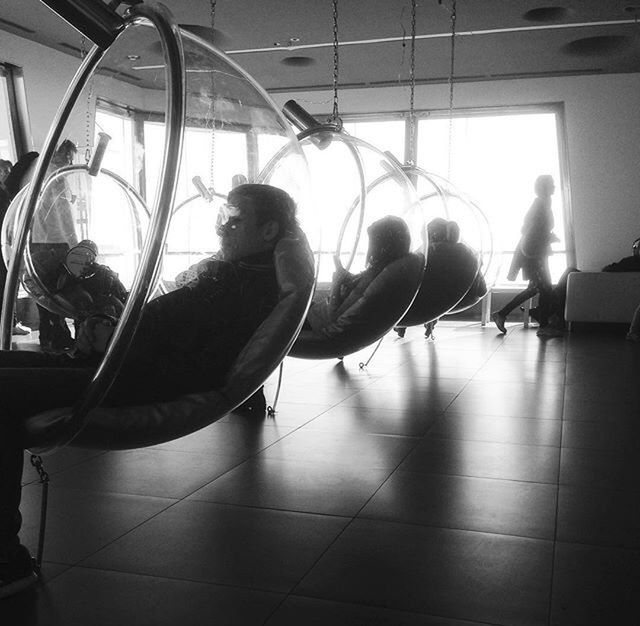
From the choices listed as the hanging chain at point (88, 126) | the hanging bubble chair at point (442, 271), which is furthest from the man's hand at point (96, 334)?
the hanging bubble chair at point (442, 271)

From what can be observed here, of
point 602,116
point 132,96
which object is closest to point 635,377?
point 132,96

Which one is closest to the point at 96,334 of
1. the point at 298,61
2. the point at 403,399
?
the point at 403,399

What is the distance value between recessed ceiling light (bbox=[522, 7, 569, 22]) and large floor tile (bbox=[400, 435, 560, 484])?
4783 mm

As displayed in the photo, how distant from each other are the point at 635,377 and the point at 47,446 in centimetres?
411

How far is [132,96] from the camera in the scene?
5.86 ft

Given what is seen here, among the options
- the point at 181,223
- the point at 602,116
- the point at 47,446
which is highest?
the point at 602,116

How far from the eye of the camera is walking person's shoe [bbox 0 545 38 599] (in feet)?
5.97

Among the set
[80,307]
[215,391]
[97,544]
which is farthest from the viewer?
[80,307]

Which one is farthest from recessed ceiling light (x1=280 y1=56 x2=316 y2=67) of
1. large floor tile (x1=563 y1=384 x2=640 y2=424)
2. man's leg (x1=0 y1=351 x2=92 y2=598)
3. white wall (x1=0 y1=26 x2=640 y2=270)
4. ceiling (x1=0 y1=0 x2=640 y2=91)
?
man's leg (x1=0 y1=351 x2=92 y2=598)

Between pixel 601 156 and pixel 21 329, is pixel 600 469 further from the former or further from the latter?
pixel 601 156

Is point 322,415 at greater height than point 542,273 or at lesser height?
lesser

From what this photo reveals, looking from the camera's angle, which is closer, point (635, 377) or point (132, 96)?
point (132, 96)

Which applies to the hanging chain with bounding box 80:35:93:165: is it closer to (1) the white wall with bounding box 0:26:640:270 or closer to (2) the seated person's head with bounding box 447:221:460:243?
(2) the seated person's head with bounding box 447:221:460:243

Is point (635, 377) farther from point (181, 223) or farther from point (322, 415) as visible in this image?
point (181, 223)
